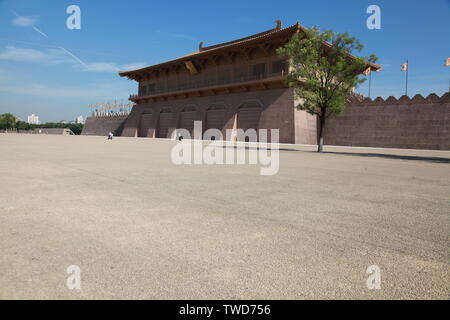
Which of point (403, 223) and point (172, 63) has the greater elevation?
point (172, 63)

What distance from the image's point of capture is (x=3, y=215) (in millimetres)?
3639

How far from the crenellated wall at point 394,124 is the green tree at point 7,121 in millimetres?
102457

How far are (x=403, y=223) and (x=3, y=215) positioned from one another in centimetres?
477

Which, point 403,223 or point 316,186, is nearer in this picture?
point 403,223

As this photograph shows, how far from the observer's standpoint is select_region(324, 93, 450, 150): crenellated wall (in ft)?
84.5

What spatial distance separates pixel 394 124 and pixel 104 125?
50.7 m

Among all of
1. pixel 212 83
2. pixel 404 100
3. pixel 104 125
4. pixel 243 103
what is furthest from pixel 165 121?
pixel 404 100

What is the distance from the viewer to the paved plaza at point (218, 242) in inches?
82.3

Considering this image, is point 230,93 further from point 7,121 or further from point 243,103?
point 7,121

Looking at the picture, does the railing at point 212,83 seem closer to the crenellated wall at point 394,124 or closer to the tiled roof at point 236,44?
the tiled roof at point 236,44

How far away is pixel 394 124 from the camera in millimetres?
27703

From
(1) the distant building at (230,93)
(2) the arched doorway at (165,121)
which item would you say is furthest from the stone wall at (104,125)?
(2) the arched doorway at (165,121)
